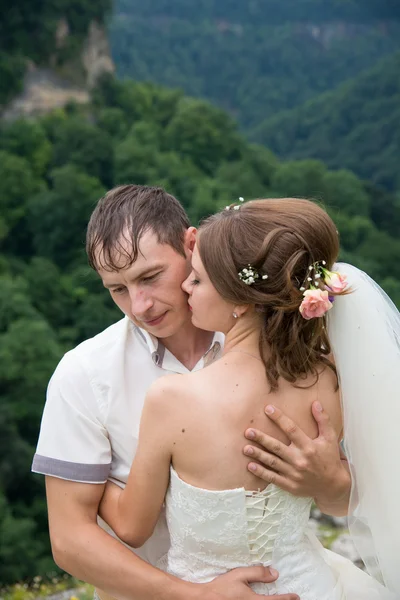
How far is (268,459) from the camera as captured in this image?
5.92 feet

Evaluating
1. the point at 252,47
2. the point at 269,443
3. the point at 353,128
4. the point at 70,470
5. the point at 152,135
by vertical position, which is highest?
the point at 269,443

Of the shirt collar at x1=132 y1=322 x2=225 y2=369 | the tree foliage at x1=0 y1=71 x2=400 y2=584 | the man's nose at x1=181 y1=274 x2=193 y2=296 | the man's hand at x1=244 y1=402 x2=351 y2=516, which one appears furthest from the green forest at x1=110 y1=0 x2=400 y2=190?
the man's hand at x1=244 y1=402 x2=351 y2=516

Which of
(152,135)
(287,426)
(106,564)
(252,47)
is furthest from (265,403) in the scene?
(252,47)

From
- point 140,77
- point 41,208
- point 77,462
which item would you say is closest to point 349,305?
point 77,462

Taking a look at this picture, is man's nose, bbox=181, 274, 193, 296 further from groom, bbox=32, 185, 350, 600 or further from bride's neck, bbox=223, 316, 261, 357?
bride's neck, bbox=223, 316, 261, 357

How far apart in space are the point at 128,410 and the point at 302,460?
0.43 m

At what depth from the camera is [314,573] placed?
6.38 feet

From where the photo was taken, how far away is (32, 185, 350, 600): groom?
191cm

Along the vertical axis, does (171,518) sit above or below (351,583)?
above

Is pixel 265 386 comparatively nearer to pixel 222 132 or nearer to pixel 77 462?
pixel 77 462

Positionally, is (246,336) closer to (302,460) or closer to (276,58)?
(302,460)

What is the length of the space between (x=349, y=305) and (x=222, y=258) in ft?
1.17

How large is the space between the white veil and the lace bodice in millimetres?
144

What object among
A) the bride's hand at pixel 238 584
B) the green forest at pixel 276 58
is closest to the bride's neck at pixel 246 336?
the bride's hand at pixel 238 584
